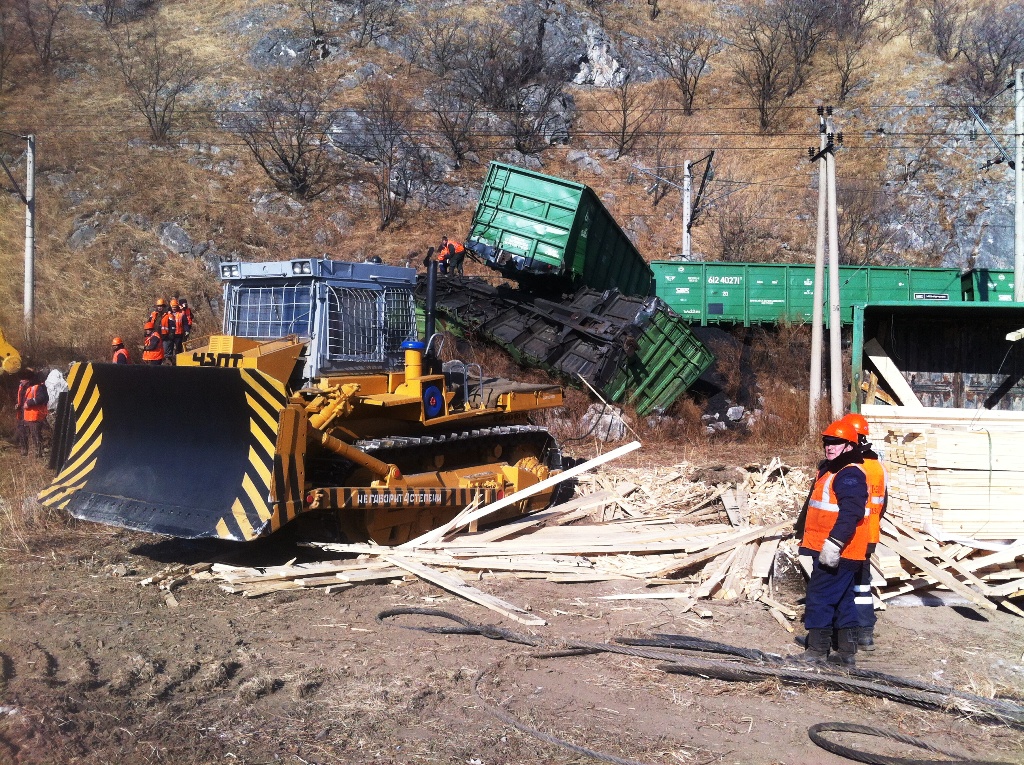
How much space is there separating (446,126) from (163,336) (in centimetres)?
1950

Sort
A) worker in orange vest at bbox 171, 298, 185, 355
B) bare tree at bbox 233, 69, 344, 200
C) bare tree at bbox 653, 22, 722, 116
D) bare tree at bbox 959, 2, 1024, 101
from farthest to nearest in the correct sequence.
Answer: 1. bare tree at bbox 653, 22, 722, 116
2. bare tree at bbox 959, 2, 1024, 101
3. bare tree at bbox 233, 69, 344, 200
4. worker in orange vest at bbox 171, 298, 185, 355

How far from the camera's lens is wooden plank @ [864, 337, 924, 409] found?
10266 mm

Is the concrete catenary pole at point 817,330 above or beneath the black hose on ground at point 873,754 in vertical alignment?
above

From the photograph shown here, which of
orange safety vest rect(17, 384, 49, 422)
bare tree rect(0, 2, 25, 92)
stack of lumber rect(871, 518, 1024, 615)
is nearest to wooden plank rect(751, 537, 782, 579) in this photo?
stack of lumber rect(871, 518, 1024, 615)

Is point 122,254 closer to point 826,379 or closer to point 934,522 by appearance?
point 826,379

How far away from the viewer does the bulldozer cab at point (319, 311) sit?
25.3 feet

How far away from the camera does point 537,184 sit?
1731 cm

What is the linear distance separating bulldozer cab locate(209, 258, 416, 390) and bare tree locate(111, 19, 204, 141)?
23657 mm

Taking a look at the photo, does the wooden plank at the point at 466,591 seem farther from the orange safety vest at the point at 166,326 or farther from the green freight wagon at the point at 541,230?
the green freight wagon at the point at 541,230

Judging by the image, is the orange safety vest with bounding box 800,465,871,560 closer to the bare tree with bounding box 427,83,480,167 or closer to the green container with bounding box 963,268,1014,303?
the green container with bounding box 963,268,1014,303

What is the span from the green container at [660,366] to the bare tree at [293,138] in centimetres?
1610

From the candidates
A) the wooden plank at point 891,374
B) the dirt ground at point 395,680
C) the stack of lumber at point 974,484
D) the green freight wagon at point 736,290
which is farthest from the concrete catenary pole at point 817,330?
the dirt ground at point 395,680

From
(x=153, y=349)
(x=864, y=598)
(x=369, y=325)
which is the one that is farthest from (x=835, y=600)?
(x=153, y=349)

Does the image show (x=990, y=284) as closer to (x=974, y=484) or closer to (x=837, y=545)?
(x=974, y=484)
